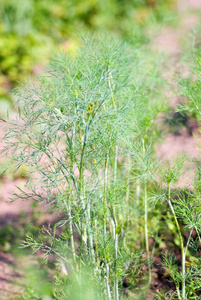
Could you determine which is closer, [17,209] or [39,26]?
[17,209]

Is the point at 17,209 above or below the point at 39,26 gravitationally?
below

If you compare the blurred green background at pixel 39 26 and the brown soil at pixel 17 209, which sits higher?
the blurred green background at pixel 39 26

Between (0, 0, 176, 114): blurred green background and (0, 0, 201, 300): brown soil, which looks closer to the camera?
(0, 0, 201, 300): brown soil

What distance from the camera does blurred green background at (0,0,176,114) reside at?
4195mm

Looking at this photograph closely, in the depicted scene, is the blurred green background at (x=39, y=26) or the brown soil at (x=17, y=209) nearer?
the brown soil at (x=17, y=209)

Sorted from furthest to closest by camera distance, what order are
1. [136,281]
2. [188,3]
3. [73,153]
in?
[188,3]
[136,281]
[73,153]

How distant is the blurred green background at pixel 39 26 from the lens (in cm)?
420

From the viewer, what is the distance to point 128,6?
583 cm

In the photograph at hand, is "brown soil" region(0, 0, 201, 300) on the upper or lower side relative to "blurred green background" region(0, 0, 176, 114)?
lower

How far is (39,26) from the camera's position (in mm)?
4785

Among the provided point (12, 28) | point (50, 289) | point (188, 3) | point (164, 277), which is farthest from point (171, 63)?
point (188, 3)

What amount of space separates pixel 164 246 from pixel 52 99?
4.39ft

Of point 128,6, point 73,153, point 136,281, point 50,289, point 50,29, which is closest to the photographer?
point 73,153

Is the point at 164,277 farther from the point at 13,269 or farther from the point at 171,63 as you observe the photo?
the point at 171,63
